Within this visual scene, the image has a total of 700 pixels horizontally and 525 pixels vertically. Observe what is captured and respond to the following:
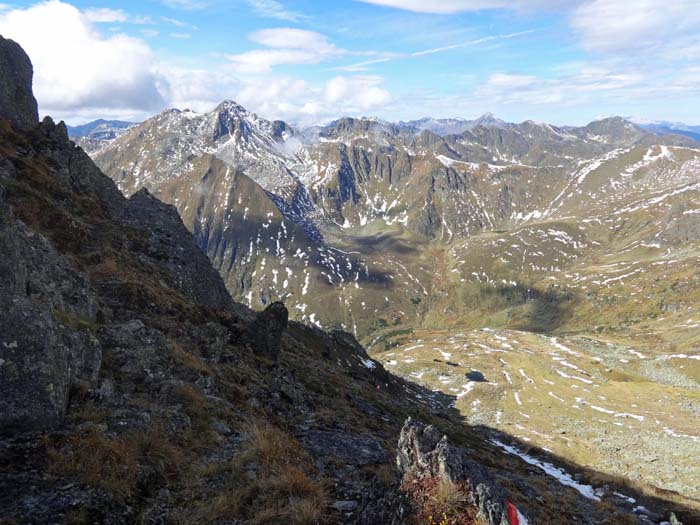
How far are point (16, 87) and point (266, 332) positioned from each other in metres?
47.3

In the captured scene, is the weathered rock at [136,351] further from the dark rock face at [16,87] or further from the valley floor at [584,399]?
the valley floor at [584,399]

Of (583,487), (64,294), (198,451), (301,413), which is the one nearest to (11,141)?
(64,294)

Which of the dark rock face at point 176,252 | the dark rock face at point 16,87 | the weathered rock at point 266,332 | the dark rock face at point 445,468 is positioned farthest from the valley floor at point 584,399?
the dark rock face at point 16,87

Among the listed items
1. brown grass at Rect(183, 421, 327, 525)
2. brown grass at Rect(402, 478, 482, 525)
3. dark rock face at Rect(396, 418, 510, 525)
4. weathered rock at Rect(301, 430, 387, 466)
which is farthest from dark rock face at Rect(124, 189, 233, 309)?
brown grass at Rect(402, 478, 482, 525)

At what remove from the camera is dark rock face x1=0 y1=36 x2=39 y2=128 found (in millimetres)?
48875

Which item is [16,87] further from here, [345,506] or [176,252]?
[345,506]

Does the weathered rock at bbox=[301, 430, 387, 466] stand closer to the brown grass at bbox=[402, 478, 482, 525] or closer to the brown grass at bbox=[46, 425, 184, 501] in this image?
the brown grass at bbox=[46, 425, 184, 501]

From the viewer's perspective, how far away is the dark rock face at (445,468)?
8.91 m

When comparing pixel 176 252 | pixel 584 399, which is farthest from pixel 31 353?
pixel 584 399

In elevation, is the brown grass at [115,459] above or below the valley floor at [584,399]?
above

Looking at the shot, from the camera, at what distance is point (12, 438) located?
402 inches

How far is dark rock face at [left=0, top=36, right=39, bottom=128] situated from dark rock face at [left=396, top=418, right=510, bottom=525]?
57.7m

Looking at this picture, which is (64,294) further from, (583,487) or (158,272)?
(583,487)

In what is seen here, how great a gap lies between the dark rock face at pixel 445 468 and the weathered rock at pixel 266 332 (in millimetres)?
24366
